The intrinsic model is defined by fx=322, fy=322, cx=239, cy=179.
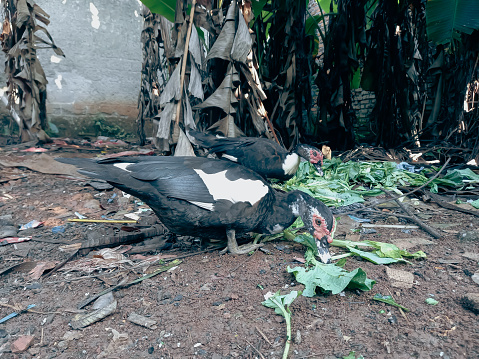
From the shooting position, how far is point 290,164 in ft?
11.7

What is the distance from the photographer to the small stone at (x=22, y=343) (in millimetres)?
1415

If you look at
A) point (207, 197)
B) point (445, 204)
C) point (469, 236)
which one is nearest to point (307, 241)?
point (207, 197)

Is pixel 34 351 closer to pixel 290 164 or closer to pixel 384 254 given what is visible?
pixel 384 254

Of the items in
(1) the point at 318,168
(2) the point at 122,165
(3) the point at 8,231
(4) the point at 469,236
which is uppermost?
(2) the point at 122,165

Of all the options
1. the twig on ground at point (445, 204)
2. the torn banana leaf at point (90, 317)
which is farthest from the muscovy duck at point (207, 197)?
the twig on ground at point (445, 204)

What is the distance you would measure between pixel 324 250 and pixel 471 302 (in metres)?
0.78

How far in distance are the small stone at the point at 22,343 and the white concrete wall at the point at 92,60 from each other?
650cm

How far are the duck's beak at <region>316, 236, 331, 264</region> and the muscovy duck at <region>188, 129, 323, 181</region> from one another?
1410 millimetres

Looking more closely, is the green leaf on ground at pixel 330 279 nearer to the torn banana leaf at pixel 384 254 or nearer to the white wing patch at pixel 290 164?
the torn banana leaf at pixel 384 254

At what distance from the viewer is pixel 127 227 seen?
2.83 meters

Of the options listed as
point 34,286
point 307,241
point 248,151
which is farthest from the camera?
point 248,151

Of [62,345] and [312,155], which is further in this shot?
[312,155]

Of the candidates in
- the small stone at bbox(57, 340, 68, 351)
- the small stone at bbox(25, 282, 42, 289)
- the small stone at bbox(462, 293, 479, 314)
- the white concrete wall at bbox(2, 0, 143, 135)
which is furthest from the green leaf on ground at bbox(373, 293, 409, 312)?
the white concrete wall at bbox(2, 0, 143, 135)

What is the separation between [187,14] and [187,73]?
639mm
